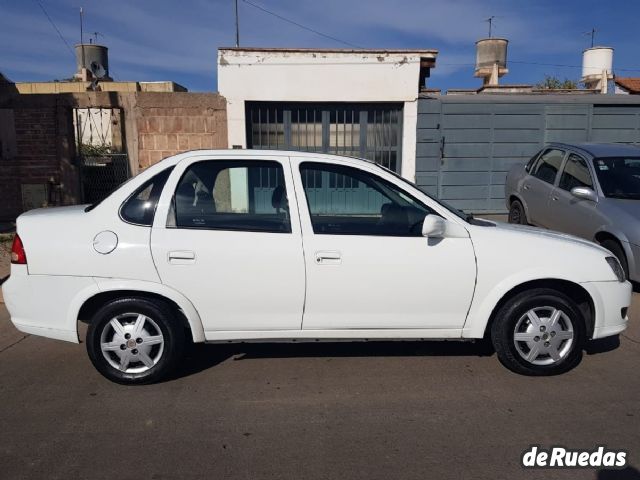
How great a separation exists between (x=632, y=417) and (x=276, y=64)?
9334 mm

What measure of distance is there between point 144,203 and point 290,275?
1.18m

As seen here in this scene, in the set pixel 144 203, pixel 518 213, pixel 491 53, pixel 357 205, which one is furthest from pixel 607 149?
pixel 491 53

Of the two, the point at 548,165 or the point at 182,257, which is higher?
the point at 548,165

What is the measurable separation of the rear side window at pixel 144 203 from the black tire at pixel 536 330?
2.66 m

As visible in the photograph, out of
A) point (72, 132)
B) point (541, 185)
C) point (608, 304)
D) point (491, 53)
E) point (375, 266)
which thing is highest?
point (491, 53)

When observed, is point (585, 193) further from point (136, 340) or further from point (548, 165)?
point (136, 340)

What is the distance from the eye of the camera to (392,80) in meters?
11.3

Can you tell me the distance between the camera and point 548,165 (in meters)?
7.97

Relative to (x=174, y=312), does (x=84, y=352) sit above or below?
below

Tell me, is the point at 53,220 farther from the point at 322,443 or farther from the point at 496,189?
the point at 496,189

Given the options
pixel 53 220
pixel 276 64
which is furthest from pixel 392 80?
pixel 53 220

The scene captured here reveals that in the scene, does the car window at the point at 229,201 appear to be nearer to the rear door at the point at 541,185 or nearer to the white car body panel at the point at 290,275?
the white car body panel at the point at 290,275

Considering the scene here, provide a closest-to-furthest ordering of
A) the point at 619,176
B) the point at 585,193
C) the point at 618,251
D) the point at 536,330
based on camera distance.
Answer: the point at 536,330, the point at 618,251, the point at 585,193, the point at 619,176

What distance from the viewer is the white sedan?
392 centimetres
